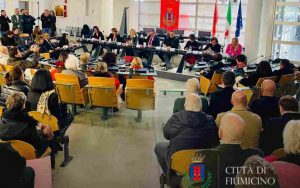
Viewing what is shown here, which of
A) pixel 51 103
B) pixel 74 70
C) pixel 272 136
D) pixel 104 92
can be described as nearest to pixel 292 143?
pixel 272 136

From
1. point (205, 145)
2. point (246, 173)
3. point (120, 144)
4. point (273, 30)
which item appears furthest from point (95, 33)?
point (246, 173)

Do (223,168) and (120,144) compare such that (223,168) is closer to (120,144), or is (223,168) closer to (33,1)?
(120,144)

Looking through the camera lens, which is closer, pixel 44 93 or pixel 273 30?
pixel 44 93

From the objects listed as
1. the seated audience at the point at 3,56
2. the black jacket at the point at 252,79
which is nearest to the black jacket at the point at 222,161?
the black jacket at the point at 252,79

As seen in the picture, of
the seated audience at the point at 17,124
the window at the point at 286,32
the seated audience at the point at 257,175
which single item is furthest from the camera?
the window at the point at 286,32

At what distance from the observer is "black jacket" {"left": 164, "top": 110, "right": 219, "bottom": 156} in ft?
12.2

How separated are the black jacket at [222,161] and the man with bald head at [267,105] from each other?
174 cm

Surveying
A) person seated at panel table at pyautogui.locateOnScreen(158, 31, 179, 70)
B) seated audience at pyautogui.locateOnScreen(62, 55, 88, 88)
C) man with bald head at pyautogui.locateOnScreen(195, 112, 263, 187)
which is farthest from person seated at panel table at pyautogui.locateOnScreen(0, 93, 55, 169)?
person seated at panel table at pyautogui.locateOnScreen(158, 31, 179, 70)

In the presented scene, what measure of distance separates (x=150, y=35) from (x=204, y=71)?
4399 millimetres

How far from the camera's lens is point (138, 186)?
4.60 metres

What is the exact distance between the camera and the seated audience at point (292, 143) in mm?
3080

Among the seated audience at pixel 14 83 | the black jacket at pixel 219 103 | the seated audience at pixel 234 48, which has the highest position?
the seated audience at pixel 234 48

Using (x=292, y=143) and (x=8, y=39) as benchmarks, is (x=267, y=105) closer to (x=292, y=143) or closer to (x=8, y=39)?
(x=292, y=143)

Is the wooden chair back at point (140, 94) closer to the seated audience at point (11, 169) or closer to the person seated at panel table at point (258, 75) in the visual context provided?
the person seated at panel table at point (258, 75)
